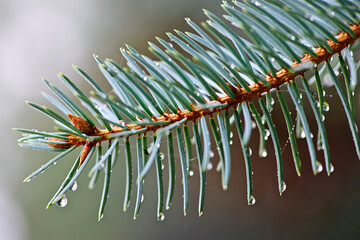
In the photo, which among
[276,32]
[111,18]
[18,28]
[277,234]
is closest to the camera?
[276,32]

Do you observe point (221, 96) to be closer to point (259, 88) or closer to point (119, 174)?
point (259, 88)

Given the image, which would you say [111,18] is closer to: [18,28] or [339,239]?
[18,28]

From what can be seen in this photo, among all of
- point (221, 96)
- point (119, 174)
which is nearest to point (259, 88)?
point (221, 96)

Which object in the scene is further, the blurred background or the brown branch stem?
the blurred background

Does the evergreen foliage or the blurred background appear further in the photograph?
the blurred background

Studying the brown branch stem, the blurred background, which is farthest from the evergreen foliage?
the blurred background

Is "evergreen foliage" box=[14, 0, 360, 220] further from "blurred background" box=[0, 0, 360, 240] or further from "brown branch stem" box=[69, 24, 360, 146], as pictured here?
"blurred background" box=[0, 0, 360, 240]

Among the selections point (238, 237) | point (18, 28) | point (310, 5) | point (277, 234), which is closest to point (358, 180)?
point (277, 234)

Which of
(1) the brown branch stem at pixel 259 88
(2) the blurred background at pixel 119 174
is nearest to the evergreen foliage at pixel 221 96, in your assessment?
(1) the brown branch stem at pixel 259 88

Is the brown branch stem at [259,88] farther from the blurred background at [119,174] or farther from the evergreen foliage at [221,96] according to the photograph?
the blurred background at [119,174]
